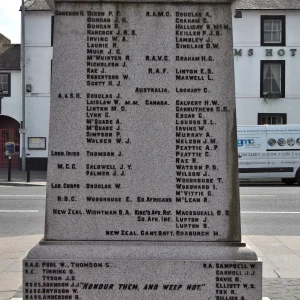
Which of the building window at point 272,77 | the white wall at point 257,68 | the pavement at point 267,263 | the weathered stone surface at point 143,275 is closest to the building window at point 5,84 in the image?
the white wall at point 257,68

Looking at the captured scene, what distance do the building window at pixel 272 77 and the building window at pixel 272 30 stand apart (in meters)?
1.04

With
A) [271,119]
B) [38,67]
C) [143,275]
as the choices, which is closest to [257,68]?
[271,119]

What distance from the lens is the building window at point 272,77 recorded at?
30250mm


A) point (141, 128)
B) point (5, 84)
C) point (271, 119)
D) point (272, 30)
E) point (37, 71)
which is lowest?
point (141, 128)

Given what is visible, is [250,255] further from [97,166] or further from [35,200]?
[35,200]

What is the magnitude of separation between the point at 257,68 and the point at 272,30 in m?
2.24

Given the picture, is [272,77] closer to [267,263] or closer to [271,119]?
[271,119]

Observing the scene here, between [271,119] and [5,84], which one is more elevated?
[5,84]

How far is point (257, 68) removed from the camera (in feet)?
98.8

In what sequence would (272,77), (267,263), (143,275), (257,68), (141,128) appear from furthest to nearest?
(272,77) < (257,68) < (267,263) < (141,128) < (143,275)

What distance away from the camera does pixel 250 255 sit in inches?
150

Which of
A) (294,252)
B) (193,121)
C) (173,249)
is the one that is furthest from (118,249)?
(294,252)

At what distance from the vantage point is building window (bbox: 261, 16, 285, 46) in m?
30.1

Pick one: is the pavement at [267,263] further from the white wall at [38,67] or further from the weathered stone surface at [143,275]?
the white wall at [38,67]
